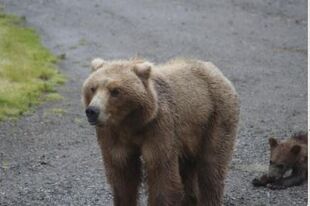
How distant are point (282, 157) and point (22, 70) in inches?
346

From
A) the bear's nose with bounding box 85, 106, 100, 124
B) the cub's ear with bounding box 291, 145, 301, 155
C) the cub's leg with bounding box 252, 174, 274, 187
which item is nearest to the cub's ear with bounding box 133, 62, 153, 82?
the bear's nose with bounding box 85, 106, 100, 124

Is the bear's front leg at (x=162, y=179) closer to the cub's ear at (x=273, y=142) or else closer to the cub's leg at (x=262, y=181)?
the cub's leg at (x=262, y=181)

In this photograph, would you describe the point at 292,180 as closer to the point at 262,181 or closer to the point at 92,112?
the point at 262,181

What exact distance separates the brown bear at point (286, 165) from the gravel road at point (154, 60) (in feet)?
0.46

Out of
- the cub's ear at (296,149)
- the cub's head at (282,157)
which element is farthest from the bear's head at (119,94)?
the cub's ear at (296,149)

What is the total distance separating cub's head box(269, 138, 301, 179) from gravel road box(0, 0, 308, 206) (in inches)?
12.6

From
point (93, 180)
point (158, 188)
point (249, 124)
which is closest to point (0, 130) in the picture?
point (93, 180)

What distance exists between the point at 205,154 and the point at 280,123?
6.05 metres

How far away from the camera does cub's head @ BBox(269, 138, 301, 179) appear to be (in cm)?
946

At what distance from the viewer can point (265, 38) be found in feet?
68.2

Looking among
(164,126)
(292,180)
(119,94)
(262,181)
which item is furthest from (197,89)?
(292,180)

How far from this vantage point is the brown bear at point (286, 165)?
30.7 feet

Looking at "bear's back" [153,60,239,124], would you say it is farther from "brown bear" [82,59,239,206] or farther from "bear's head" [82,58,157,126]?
"bear's head" [82,58,157,126]

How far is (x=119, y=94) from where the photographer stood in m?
5.91
